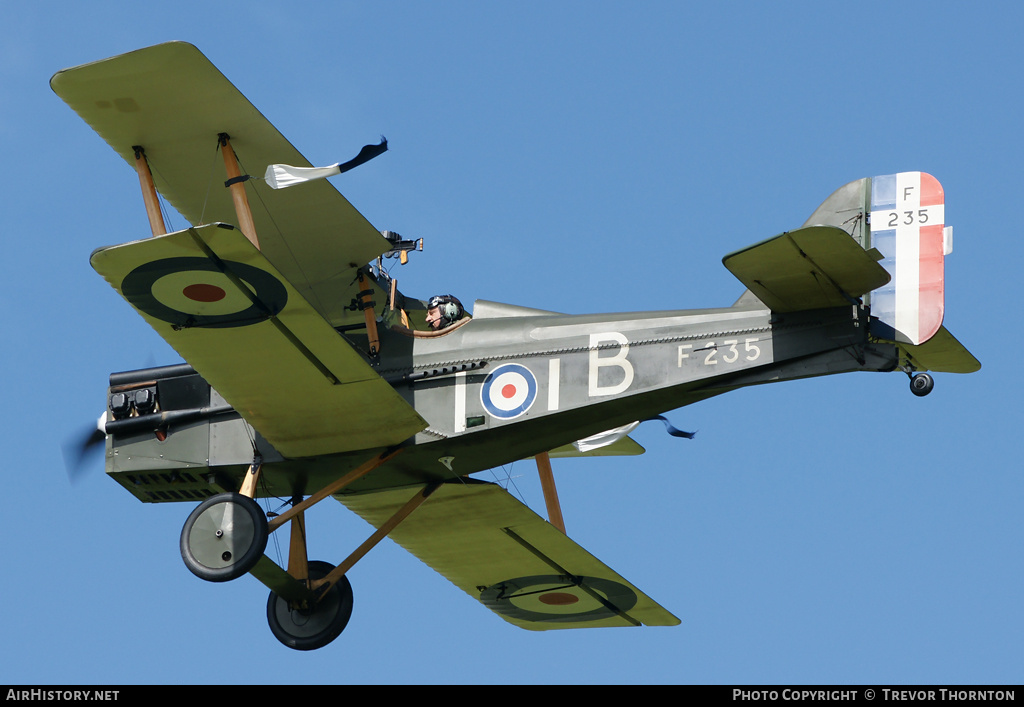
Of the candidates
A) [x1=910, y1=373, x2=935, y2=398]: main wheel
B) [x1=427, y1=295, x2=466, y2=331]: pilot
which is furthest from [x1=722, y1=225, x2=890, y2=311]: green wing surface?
[x1=427, y1=295, x2=466, y2=331]: pilot

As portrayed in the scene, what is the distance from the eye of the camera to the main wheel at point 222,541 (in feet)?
42.4

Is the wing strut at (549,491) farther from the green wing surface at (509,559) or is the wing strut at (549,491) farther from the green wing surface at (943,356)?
the green wing surface at (943,356)

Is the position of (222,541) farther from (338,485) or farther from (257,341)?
(257,341)

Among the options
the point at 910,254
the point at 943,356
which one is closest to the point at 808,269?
the point at 910,254

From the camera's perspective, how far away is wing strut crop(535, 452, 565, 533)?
1523 cm

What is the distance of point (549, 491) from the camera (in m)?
15.3

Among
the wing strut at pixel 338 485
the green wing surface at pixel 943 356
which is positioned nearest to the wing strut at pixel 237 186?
the wing strut at pixel 338 485

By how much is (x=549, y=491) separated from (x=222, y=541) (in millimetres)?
3649

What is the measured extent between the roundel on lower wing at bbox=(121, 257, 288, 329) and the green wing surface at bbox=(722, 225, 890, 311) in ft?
11.7

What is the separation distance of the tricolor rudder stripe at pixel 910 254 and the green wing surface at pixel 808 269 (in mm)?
247

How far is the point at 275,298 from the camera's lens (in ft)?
39.5
